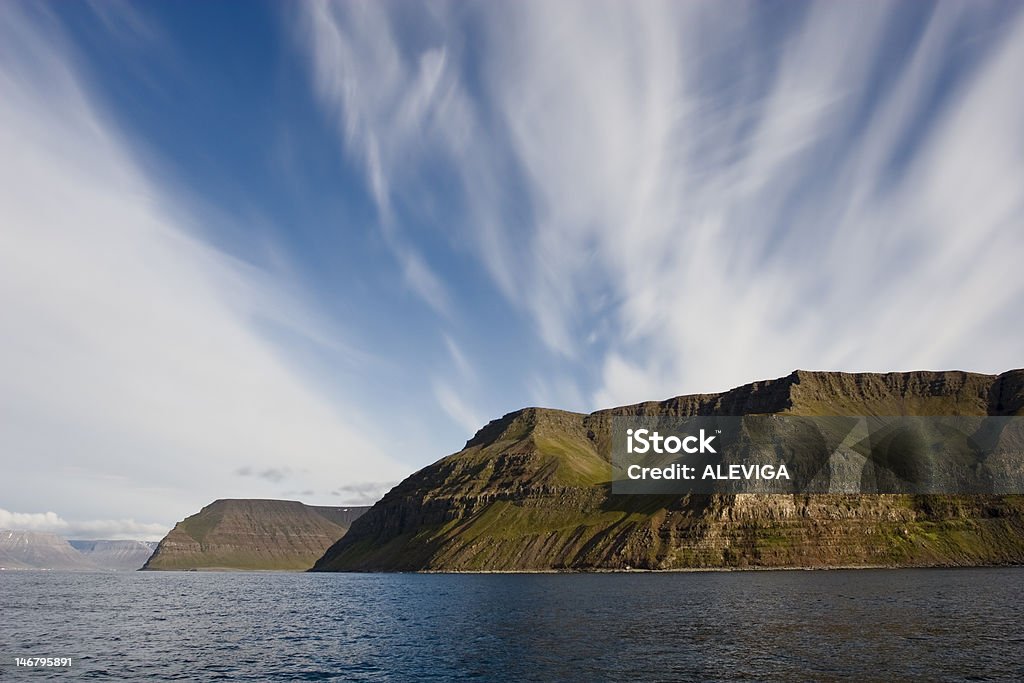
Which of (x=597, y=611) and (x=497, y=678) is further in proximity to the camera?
(x=597, y=611)

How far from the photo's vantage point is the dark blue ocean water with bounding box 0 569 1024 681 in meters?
66.1

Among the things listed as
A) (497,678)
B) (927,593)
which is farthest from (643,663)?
(927,593)

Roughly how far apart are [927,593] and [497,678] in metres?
123

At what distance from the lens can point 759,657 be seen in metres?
71.6

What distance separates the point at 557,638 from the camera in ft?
289

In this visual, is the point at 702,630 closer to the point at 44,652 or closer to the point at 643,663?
the point at 643,663

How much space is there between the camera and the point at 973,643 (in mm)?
76750

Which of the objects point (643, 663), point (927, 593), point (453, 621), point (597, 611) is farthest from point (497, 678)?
point (927, 593)

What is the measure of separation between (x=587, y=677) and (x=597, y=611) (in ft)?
202

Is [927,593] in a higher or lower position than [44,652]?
higher

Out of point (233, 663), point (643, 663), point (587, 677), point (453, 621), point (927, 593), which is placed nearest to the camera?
point (587, 677)

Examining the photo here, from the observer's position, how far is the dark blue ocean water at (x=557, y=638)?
6612 centimetres

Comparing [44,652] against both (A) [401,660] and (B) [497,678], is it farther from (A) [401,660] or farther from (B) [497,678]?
(B) [497,678]

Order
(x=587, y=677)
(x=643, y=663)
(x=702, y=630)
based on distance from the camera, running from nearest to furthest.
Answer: (x=587, y=677), (x=643, y=663), (x=702, y=630)
